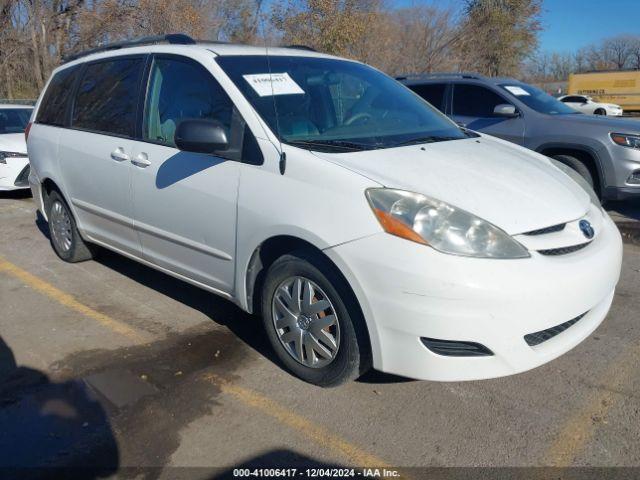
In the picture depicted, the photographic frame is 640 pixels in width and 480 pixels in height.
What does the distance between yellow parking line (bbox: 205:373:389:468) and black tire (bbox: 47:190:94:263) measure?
97.7 inches

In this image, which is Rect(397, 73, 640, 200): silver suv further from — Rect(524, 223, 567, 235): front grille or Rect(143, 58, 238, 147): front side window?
Rect(143, 58, 238, 147): front side window

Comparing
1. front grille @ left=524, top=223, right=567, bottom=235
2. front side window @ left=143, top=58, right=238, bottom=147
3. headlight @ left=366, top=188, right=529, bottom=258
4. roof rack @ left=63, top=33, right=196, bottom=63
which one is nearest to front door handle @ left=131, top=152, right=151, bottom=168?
front side window @ left=143, top=58, right=238, bottom=147

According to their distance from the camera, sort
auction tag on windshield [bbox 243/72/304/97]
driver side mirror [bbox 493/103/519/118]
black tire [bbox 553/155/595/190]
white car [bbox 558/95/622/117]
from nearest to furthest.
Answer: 1. auction tag on windshield [bbox 243/72/304/97]
2. black tire [bbox 553/155/595/190]
3. driver side mirror [bbox 493/103/519/118]
4. white car [bbox 558/95/622/117]

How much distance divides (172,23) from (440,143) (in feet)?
52.7

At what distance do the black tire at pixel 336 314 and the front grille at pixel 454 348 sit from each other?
327mm

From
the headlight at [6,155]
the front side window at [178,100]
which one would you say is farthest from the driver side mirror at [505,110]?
the headlight at [6,155]

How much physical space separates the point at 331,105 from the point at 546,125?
4446mm

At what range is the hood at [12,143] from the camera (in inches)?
329

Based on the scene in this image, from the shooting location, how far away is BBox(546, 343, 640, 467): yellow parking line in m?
2.58

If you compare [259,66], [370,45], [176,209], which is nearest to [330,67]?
[259,66]

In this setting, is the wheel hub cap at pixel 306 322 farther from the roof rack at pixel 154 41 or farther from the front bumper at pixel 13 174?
the front bumper at pixel 13 174

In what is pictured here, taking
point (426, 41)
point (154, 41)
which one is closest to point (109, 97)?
point (154, 41)

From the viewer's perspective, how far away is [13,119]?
9.48m

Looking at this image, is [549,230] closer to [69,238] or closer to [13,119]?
[69,238]
